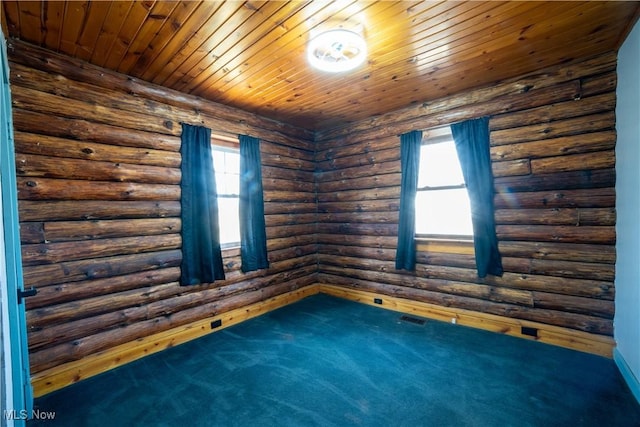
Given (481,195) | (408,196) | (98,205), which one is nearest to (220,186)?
(98,205)

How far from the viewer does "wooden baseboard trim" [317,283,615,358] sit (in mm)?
2820

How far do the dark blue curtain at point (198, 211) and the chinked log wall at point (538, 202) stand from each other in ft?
7.81

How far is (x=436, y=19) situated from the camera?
7.09 ft

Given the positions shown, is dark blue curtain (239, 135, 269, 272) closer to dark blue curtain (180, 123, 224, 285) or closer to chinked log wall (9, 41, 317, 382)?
chinked log wall (9, 41, 317, 382)

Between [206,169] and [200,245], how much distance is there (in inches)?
36.1

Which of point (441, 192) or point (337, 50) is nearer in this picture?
point (337, 50)

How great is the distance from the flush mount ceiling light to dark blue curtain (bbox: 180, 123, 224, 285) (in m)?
1.68

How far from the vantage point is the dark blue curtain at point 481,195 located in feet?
10.9

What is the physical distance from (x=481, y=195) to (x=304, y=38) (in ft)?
8.39

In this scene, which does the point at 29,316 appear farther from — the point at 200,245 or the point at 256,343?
the point at 256,343

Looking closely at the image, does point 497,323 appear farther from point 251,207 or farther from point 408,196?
point 251,207

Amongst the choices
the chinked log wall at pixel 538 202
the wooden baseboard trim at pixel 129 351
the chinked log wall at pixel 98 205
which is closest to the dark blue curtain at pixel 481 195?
the chinked log wall at pixel 538 202

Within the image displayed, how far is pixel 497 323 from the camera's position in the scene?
3354 mm

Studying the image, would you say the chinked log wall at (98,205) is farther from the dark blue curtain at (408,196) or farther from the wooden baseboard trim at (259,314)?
the dark blue curtain at (408,196)
